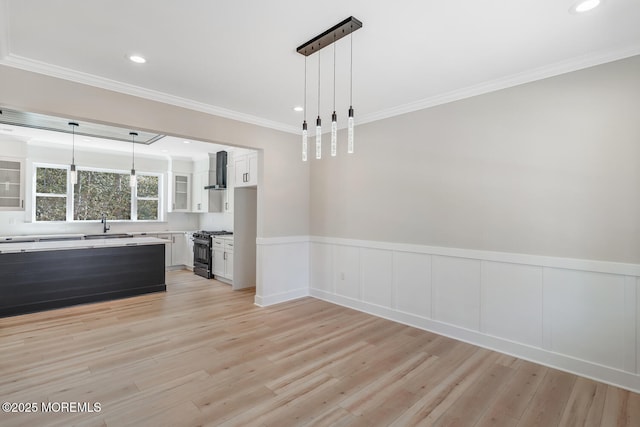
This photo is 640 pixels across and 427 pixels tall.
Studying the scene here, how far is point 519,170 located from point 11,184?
838 cm

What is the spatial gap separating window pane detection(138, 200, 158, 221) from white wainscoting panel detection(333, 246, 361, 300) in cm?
533

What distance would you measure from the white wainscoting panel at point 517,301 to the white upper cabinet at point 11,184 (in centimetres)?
652

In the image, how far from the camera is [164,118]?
3.57 metres

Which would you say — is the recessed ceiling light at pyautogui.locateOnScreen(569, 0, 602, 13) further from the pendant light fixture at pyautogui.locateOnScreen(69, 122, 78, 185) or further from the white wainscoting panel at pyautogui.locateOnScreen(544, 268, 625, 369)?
the pendant light fixture at pyautogui.locateOnScreen(69, 122, 78, 185)

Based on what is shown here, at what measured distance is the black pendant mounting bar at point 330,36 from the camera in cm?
221

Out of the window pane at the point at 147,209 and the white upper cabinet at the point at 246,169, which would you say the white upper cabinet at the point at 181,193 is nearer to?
the window pane at the point at 147,209

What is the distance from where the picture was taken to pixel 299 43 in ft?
8.23

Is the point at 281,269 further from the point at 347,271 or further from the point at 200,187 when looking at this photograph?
the point at 200,187

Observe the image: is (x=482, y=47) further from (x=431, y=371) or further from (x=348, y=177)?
(x=431, y=371)

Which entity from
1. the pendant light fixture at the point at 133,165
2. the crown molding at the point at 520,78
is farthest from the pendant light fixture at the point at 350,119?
the pendant light fixture at the point at 133,165

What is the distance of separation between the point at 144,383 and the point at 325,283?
9.51 feet

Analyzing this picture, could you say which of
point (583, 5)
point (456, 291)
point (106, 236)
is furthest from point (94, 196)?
point (583, 5)

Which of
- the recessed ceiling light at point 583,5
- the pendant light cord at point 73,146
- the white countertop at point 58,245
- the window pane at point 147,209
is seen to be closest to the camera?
the recessed ceiling light at point 583,5

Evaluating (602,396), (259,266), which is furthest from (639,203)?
(259,266)
